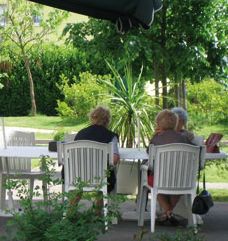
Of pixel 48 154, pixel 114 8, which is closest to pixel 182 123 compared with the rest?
pixel 48 154

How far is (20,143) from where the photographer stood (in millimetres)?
8797

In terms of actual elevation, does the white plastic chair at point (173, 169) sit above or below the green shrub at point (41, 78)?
below

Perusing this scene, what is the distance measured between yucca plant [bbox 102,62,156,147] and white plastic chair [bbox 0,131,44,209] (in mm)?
1986

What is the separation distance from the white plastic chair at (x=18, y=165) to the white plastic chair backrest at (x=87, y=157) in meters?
1.16

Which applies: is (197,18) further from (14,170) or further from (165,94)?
(14,170)

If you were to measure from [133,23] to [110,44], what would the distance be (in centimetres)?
497

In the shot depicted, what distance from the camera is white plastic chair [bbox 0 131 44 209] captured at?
26.7 feet

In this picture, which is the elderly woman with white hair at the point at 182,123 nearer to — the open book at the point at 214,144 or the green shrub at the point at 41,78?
the open book at the point at 214,144

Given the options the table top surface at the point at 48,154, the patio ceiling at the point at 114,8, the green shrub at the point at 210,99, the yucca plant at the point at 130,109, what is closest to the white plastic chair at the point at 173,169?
the table top surface at the point at 48,154

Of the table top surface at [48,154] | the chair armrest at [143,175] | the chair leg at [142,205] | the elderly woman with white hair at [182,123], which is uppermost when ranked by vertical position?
the elderly woman with white hair at [182,123]

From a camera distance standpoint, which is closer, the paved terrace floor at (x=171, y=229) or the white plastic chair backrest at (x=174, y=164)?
the paved terrace floor at (x=171, y=229)

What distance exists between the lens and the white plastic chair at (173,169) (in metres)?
6.85

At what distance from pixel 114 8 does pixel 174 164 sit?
93.1 inches

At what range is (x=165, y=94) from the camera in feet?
37.3
